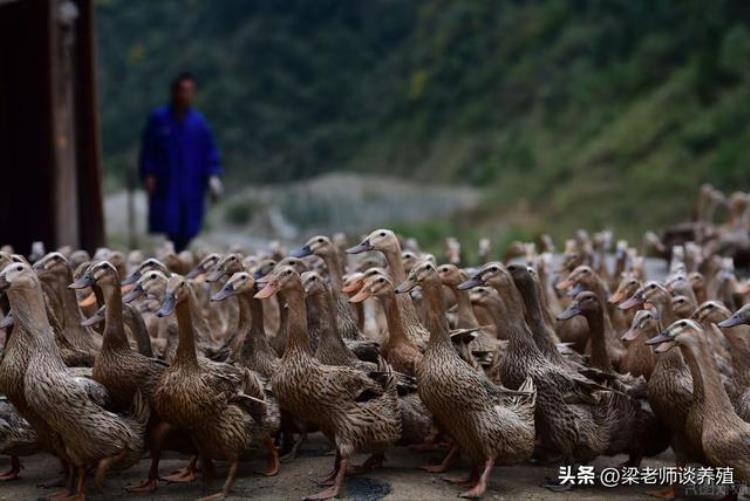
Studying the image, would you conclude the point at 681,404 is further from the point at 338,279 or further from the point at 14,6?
the point at 14,6

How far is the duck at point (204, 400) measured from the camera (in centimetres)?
545

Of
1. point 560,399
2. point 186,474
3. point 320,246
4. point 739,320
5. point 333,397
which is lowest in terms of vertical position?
point 186,474

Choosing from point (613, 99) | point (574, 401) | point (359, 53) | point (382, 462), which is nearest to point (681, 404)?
point (574, 401)

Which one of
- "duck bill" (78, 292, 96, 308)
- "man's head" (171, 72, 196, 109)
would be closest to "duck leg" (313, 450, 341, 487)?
"duck bill" (78, 292, 96, 308)

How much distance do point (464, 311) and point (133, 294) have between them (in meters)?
2.08

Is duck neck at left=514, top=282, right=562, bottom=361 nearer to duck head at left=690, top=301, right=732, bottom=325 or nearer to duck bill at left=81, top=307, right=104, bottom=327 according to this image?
duck head at left=690, top=301, right=732, bottom=325

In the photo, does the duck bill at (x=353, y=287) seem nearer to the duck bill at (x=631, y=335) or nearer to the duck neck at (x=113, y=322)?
the duck neck at (x=113, y=322)

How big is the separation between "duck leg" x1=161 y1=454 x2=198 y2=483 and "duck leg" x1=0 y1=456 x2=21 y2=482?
2.80 ft

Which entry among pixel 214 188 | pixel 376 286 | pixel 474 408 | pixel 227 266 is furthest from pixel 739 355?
pixel 214 188

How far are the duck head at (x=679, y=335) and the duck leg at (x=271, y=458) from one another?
2.05 m

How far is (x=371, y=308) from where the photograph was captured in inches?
324

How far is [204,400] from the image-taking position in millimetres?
5457

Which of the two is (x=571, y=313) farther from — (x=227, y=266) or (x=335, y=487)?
(x=227, y=266)

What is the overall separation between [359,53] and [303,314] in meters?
31.1
